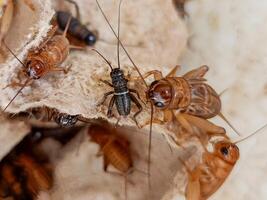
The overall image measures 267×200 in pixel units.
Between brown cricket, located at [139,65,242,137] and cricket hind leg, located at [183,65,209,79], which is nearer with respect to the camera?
brown cricket, located at [139,65,242,137]

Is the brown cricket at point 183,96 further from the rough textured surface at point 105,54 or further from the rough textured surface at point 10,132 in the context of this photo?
the rough textured surface at point 10,132

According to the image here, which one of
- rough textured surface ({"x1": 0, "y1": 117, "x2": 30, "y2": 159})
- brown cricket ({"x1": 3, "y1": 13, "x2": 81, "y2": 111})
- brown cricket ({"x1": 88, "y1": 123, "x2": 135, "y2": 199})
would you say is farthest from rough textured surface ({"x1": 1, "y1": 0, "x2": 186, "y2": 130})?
brown cricket ({"x1": 88, "y1": 123, "x2": 135, "y2": 199})

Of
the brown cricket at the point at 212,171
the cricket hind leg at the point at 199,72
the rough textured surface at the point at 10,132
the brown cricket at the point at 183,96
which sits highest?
the cricket hind leg at the point at 199,72

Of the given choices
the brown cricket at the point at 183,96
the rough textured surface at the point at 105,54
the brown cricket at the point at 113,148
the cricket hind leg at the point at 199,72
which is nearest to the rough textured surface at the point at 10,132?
the rough textured surface at the point at 105,54

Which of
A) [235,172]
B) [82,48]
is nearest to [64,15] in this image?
[82,48]

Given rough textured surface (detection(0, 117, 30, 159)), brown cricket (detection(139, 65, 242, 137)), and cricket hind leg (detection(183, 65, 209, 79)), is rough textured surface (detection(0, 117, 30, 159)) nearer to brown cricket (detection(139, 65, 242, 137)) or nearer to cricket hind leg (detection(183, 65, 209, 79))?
brown cricket (detection(139, 65, 242, 137))

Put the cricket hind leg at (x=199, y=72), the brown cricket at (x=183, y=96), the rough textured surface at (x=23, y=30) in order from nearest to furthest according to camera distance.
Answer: the rough textured surface at (x=23, y=30)
the brown cricket at (x=183, y=96)
the cricket hind leg at (x=199, y=72)

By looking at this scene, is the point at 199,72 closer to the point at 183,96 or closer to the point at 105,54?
the point at 183,96

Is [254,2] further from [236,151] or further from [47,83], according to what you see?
[47,83]

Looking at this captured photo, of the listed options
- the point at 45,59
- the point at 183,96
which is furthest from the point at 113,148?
the point at 45,59

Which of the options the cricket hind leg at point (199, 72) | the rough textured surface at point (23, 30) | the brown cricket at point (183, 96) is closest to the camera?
the rough textured surface at point (23, 30)

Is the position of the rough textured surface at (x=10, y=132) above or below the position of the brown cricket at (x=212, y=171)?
above

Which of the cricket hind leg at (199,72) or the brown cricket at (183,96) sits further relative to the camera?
A: the cricket hind leg at (199,72)
